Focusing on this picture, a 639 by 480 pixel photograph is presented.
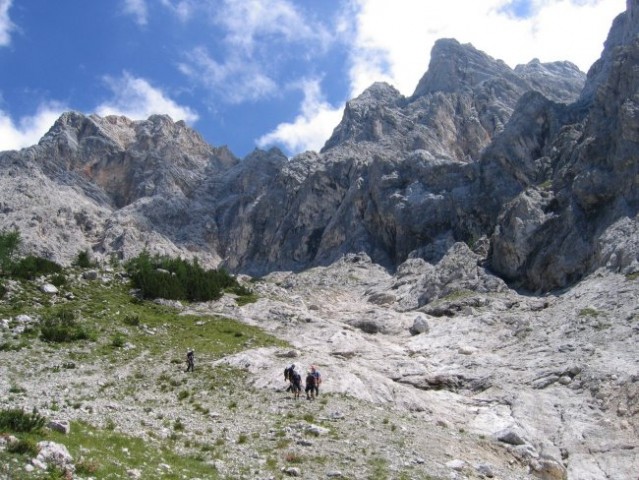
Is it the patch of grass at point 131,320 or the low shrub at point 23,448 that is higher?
the patch of grass at point 131,320

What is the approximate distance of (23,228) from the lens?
452ft

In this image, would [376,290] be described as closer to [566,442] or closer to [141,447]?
[566,442]

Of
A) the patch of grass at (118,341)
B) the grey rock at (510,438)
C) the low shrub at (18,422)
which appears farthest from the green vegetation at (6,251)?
the grey rock at (510,438)

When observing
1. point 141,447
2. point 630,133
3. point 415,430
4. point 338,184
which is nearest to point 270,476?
point 141,447

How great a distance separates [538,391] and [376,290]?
164 ft

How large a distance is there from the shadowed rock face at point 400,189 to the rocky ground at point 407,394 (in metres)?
17.0

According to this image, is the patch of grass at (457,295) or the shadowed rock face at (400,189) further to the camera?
the shadowed rock face at (400,189)

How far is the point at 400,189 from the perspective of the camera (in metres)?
127

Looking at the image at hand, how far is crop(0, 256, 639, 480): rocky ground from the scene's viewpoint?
87.2 ft

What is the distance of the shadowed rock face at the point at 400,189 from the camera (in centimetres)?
8519

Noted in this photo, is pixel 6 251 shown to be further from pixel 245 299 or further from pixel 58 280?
pixel 245 299

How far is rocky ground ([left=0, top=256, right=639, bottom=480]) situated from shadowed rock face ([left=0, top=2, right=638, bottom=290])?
55.7ft

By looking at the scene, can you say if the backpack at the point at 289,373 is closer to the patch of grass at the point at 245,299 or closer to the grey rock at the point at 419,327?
the patch of grass at the point at 245,299

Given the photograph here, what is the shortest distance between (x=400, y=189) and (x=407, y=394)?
294 feet
